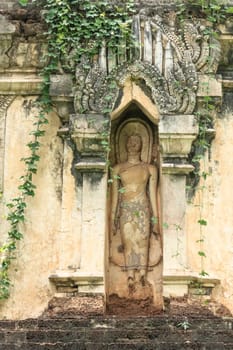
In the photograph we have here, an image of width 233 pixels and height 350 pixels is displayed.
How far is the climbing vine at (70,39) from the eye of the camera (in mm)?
12133

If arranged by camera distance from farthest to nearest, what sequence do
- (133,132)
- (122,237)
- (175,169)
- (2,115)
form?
(133,132) → (2,115) → (122,237) → (175,169)

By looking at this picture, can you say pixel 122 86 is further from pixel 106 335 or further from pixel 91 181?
pixel 106 335

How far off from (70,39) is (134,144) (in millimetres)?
1479

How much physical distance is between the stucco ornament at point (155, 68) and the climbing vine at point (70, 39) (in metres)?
0.13

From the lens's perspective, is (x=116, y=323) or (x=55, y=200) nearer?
(x=116, y=323)

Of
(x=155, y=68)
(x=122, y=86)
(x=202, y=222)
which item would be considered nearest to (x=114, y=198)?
(x=202, y=222)

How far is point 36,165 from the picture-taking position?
40.2ft

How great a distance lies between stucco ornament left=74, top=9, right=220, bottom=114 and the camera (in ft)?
39.5

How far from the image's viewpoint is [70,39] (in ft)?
39.9

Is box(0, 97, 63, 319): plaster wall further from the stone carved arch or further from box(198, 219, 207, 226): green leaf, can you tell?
box(198, 219, 207, 226): green leaf

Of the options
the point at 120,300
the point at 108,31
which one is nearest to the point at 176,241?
the point at 120,300

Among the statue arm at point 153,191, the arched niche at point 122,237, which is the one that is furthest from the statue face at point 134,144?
the statue arm at point 153,191

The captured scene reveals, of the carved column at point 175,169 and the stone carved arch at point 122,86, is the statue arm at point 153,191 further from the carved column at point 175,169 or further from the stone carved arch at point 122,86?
the stone carved arch at point 122,86

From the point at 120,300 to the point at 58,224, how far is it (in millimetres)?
1149
